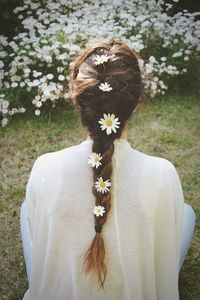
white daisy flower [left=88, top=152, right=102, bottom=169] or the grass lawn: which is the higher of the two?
white daisy flower [left=88, top=152, right=102, bottom=169]

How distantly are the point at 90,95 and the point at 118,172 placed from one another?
0.88 feet

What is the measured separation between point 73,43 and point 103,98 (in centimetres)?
251

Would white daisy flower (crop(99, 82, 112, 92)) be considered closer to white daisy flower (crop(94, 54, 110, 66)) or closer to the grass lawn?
white daisy flower (crop(94, 54, 110, 66))

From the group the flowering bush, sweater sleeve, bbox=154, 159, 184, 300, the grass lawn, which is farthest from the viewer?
the flowering bush

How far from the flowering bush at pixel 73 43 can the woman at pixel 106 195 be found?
2039mm

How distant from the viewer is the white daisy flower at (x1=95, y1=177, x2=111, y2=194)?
148cm

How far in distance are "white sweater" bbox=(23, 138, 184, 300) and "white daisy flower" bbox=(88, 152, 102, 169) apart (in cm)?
2

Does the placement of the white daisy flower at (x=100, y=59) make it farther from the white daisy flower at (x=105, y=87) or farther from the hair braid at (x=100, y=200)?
the hair braid at (x=100, y=200)

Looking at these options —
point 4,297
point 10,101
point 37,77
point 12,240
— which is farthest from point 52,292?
point 37,77

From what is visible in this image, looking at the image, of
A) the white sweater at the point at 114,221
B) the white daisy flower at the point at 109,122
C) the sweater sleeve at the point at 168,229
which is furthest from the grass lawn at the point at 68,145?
the white daisy flower at the point at 109,122

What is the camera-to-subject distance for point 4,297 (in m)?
2.33

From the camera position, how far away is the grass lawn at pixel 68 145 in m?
2.51

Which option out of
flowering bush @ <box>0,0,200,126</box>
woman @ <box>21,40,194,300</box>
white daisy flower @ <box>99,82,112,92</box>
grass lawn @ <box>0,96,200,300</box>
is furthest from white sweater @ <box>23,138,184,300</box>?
flowering bush @ <box>0,0,200,126</box>

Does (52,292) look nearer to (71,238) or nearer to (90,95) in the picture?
(71,238)
